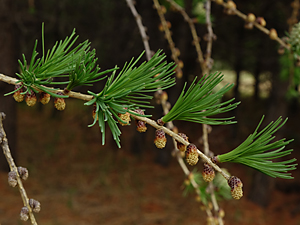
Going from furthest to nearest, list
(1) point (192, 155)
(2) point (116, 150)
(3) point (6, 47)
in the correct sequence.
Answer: (2) point (116, 150) < (3) point (6, 47) < (1) point (192, 155)

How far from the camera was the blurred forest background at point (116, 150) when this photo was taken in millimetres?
3547

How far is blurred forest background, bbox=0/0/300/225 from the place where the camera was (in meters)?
3.55

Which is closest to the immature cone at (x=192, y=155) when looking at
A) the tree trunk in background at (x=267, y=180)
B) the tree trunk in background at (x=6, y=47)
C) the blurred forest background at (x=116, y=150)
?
the blurred forest background at (x=116, y=150)

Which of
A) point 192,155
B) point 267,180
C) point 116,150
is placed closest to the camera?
point 192,155

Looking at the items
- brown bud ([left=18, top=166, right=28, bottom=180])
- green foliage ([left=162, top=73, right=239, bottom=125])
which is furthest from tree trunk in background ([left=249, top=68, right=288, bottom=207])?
brown bud ([left=18, top=166, right=28, bottom=180])

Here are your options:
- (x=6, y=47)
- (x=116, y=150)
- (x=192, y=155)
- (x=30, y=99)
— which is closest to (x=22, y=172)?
(x=30, y=99)

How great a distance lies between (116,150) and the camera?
209 inches

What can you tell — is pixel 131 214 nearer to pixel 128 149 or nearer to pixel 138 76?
pixel 128 149

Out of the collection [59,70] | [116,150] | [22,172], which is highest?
[116,150]

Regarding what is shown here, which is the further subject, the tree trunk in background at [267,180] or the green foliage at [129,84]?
the tree trunk in background at [267,180]

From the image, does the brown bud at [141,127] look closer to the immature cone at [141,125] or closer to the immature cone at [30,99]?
the immature cone at [141,125]

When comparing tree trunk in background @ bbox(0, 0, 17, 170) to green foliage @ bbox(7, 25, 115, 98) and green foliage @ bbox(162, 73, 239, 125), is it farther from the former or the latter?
green foliage @ bbox(162, 73, 239, 125)

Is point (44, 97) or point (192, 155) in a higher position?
point (44, 97)

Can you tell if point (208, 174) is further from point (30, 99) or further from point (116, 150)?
point (116, 150)
